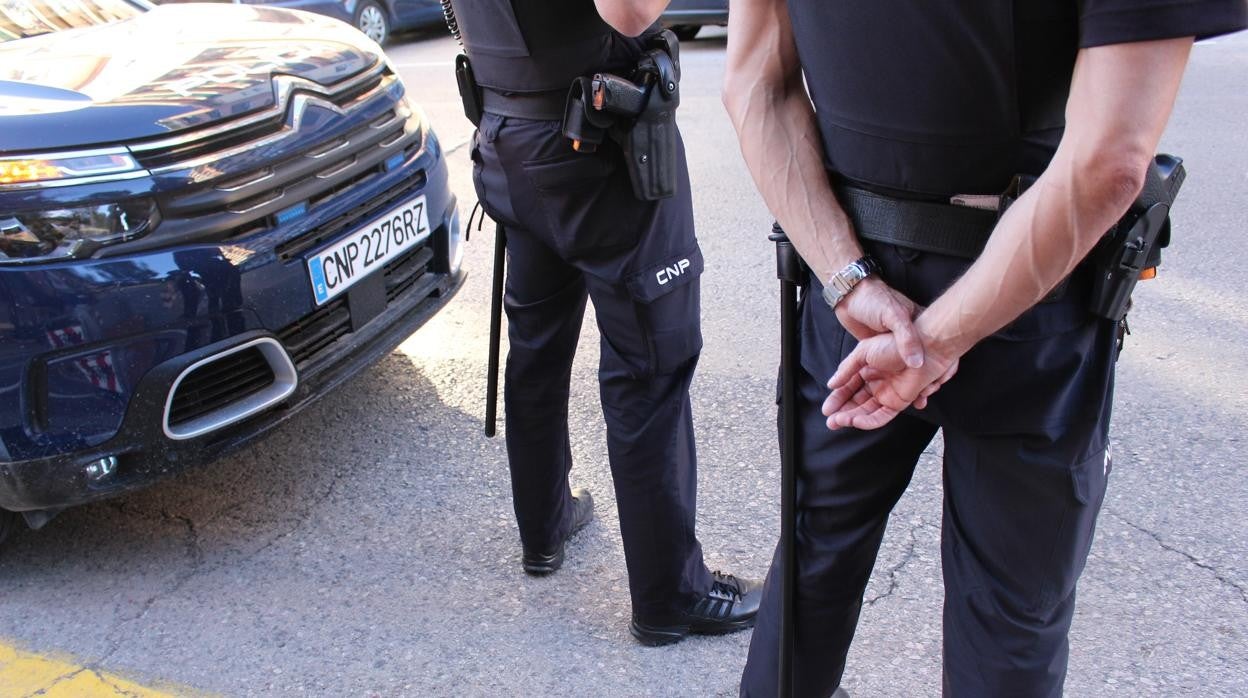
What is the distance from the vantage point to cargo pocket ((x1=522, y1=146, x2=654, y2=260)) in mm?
1986

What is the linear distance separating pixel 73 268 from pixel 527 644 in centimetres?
129

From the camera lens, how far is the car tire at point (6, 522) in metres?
2.69

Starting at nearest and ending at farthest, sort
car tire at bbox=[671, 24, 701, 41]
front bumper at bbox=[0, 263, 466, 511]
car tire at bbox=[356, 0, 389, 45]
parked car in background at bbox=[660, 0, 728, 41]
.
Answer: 1. front bumper at bbox=[0, 263, 466, 511]
2. parked car in background at bbox=[660, 0, 728, 41]
3. car tire at bbox=[671, 24, 701, 41]
4. car tire at bbox=[356, 0, 389, 45]

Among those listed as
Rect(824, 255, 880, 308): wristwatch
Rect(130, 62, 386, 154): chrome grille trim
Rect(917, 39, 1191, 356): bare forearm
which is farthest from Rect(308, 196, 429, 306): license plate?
Rect(917, 39, 1191, 356): bare forearm

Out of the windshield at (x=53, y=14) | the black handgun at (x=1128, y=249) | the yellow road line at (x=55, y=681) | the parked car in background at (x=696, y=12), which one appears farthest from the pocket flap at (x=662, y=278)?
the parked car in background at (x=696, y=12)

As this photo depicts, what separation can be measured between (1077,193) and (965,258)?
19 cm

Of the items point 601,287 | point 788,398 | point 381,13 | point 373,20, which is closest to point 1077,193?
point 788,398

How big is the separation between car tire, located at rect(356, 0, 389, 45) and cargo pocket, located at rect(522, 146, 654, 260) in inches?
380

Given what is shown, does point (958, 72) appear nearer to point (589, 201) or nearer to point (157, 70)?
point (589, 201)

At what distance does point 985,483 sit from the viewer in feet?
4.70

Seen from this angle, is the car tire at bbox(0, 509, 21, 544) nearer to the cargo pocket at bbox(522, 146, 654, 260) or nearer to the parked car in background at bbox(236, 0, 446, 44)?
the cargo pocket at bbox(522, 146, 654, 260)

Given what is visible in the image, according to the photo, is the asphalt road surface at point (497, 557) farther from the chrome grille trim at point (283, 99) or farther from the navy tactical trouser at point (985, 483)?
the chrome grille trim at point (283, 99)

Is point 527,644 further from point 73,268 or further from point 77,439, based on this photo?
point 73,268

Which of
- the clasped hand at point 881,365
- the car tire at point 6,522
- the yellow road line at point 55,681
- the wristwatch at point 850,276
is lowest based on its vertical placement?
the yellow road line at point 55,681
